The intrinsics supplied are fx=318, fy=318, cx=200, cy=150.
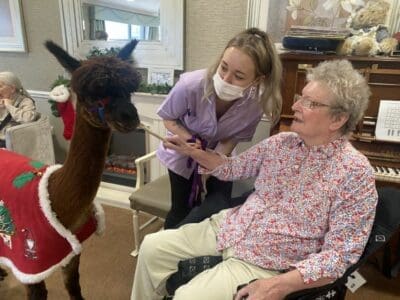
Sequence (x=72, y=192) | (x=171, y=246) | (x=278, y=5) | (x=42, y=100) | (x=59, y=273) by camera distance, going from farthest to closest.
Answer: (x=42, y=100) → (x=278, y=5) → (x=59, y=273) → (x=171, y=246) → (x=72, y=192)

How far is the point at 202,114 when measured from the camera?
1.48 metres

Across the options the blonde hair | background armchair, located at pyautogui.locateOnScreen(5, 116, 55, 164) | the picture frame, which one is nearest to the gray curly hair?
the blonde hair

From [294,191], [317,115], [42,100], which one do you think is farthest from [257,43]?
[42,100]

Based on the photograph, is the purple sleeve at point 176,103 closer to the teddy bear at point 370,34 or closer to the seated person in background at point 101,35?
the teddy bear at point 370,34

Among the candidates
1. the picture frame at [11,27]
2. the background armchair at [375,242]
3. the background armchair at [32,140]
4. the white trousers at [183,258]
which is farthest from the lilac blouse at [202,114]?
the picture frame at [11,27]

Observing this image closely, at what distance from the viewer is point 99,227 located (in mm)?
1451

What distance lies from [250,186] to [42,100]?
2293 millimetres

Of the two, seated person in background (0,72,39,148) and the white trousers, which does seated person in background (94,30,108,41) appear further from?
the white trousers

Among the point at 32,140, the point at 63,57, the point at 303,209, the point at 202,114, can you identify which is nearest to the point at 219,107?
the point at 202,114

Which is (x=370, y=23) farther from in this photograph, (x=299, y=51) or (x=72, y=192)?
(x=72, y=192)

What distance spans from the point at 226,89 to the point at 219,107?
168 millimetres

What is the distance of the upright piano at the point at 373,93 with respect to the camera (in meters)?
1.67

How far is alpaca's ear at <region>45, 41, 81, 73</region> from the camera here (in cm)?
101

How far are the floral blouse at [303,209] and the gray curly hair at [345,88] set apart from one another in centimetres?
11
